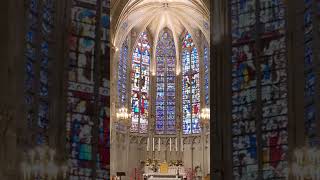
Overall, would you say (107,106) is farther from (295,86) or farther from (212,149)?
(295,86)

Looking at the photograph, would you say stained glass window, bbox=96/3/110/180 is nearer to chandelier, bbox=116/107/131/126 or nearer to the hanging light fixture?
the hanging light fixture

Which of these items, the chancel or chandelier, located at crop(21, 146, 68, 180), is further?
the chancel

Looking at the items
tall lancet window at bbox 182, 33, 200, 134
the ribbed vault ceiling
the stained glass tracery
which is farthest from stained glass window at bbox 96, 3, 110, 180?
tall lancet window at bbox 182, 33, 200, 134

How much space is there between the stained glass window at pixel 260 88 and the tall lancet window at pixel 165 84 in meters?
18.1

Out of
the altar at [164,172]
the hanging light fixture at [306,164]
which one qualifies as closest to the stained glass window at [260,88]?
the hanging light fixture at [306,164]

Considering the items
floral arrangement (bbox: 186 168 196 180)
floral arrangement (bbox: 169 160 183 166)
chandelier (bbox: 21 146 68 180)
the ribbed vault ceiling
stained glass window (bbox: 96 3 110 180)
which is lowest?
floral arrangement (bbox: 186 168 196 180)

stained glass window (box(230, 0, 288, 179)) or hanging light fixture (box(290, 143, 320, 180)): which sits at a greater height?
stained glass window (box(230, 0, 288, 179))

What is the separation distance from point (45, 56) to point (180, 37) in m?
20.1

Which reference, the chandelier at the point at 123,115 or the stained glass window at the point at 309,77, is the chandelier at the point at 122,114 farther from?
the stained glass window at the point at 309,77

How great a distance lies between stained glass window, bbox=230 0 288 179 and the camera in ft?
38.1

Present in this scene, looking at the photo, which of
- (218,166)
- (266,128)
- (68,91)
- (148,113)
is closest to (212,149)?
(218,166)

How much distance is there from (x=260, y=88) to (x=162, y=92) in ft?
62.1

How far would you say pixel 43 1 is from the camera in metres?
11.3

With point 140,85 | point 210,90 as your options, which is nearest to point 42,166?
point 210,90
